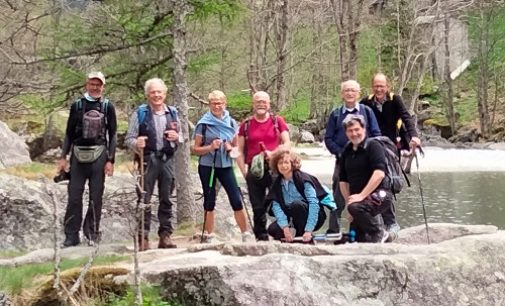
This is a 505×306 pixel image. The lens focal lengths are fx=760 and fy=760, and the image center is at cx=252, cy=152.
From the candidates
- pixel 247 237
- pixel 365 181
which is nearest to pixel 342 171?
pixel 365 181

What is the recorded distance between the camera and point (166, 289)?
5.07m

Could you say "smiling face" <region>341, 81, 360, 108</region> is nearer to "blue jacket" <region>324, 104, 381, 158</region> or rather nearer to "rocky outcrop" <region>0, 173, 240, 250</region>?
"blue jacket" <region>324, 104, 381, 158</region>

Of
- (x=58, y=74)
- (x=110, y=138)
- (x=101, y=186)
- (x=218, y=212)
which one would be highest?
(x=58, y=74)

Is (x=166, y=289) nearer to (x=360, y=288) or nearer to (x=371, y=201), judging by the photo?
(x=360, y=288)

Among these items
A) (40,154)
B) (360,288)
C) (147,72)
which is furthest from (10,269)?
(40,154)

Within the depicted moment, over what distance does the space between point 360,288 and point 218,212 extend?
221 inches

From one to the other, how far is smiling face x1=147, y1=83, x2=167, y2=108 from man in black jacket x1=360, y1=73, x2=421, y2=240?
2048 mm

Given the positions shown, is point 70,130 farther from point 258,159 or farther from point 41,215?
point 41,215

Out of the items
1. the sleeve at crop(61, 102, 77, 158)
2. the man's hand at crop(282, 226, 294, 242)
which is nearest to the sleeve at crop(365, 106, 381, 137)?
the man's hand at crop(282, 226, 294, 242)

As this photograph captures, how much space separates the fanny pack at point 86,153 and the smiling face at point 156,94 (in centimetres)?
69

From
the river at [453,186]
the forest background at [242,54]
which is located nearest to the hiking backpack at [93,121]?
the forest background at [242,54]

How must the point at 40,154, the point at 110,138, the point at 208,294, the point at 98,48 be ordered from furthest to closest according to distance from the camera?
the point at 40,154, the point at 98,48, the point at 110,138, the point at 208,294

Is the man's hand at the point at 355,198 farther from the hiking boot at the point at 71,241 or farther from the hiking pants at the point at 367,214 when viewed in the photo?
the hiking boot at the point at 71,241

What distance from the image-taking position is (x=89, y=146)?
7.04 metres
